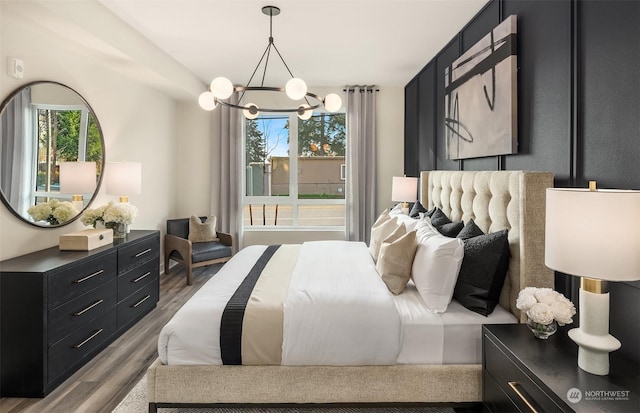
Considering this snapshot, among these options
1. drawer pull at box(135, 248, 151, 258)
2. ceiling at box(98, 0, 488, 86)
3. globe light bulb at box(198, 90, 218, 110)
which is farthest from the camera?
drawer pull at box(135, 248, 151, 258)

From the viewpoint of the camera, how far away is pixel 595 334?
141 cm

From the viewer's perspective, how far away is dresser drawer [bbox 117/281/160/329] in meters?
3.09

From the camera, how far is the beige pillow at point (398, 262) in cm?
234

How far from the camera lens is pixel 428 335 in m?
2.00

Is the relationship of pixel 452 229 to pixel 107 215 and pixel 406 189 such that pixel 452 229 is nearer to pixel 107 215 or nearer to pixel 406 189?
pixel 406 189

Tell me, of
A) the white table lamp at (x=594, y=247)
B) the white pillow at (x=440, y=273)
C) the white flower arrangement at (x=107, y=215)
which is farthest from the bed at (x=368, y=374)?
the white flower arrangement at (x=107, y=215)

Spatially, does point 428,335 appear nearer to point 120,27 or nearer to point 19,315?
point 19,315

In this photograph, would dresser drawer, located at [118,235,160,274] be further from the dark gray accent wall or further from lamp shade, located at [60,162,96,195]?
the dark gray accent wall

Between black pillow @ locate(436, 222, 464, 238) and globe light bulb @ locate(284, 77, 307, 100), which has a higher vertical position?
globe light bulb @ locate(284, 77, 307, 100)

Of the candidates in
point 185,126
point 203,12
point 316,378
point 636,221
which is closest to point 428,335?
point 316,378

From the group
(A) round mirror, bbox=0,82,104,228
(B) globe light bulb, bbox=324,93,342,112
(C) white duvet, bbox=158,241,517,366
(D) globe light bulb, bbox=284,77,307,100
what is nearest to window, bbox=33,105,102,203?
(A) round mirror, bbox=0,82,104,228

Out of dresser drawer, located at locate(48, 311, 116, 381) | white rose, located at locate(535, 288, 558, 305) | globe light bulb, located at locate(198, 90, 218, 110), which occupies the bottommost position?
dresser drawer, located at locate(48, 311, 116, 381)

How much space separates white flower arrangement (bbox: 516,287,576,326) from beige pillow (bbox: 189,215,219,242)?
4.15 m

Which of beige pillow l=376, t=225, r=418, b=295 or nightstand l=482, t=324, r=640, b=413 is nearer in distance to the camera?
nightstand l=482, t=324, r=640, b=413
